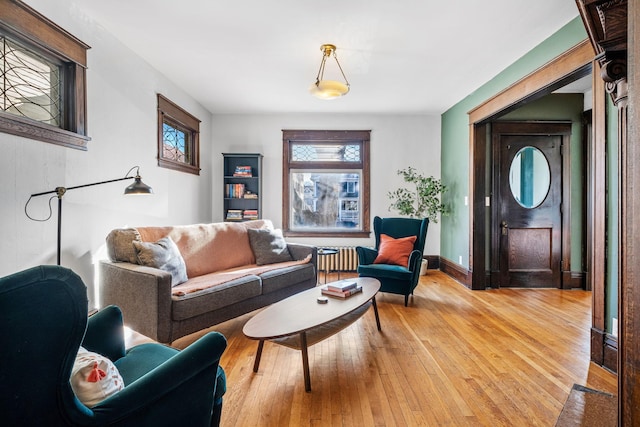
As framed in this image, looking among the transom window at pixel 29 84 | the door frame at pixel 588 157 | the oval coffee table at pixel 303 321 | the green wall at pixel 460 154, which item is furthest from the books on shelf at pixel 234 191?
the door frame at pixel 588 157

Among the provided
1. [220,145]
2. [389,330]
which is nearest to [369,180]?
[220,145]

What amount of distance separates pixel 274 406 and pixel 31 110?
2.52 meters

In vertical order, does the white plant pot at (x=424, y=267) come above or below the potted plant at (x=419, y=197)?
below

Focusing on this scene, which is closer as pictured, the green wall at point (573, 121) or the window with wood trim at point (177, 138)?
the window with wood trim at point (177, 138)

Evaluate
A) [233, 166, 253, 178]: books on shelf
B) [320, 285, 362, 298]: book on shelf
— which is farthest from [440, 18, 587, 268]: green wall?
[233, 166, 253, 178]: books on shelf

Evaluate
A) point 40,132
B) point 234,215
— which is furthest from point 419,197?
point 40,132

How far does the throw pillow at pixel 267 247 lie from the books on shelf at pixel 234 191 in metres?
1.38

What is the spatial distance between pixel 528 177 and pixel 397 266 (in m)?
2.36

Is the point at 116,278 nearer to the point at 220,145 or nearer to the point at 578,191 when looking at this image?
the point at 220,145

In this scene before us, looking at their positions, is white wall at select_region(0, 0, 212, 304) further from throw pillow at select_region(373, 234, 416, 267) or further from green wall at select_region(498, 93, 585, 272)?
green wall at select_region(498, 93, 585, 272)

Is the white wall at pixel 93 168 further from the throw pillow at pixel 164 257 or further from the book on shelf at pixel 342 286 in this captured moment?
the book on shelf at pixel 342 286

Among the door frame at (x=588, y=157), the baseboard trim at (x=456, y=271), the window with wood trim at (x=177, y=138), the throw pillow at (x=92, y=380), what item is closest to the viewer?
the throw pillow at (x=92, y=380)

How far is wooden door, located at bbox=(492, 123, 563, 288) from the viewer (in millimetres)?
4227

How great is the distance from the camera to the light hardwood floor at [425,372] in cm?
170
